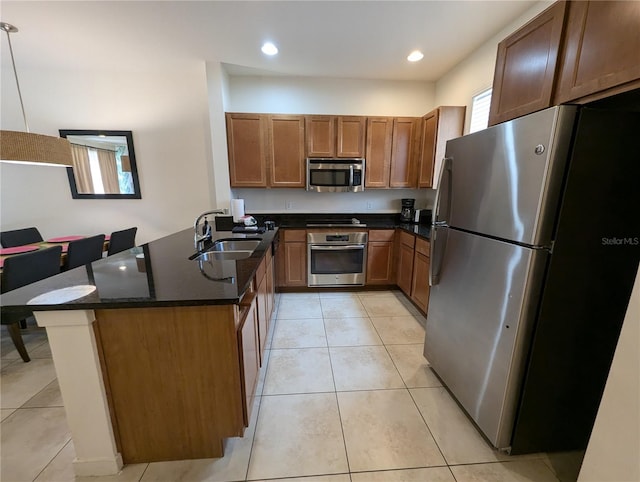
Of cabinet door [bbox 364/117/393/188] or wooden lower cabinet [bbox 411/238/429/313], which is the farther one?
cabinet door [bbox 364/117/393/188]

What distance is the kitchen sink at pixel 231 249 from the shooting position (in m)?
2.19

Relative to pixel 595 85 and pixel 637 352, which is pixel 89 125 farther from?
pixel 637 352

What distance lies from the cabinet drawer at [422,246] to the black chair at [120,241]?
3.54 metres

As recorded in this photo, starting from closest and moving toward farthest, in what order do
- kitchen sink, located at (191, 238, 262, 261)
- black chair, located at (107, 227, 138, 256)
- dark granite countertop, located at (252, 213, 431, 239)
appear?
kitchen sink, located at (191, 238, 262, 261)
black chair, located at (107, 227, 138, 256)
dark granite countertop, located at (252, 213, 431, 239)

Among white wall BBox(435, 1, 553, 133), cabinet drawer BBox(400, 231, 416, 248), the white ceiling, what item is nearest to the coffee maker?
cabinet drawer BBox(400, 231, 416, 248)

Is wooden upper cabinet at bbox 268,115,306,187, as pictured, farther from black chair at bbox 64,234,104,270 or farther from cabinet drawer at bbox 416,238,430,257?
black chair at bbox 64,234,104,270

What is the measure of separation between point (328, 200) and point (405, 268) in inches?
59.2

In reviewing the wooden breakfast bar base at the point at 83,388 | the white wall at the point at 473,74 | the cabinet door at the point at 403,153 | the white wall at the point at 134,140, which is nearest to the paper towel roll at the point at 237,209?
the white wall at the point at 134,140

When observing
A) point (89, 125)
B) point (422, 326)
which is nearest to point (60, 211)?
point (89, 125)

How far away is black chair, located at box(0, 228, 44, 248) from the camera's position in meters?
3.07

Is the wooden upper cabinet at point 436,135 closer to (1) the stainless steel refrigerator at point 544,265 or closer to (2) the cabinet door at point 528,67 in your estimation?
(2) the cabinet door at point 528,67

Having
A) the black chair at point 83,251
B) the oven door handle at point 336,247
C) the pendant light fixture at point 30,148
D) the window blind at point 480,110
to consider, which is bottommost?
the oven door handle at point 336,247

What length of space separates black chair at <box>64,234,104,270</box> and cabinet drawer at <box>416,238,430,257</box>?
3.53 m

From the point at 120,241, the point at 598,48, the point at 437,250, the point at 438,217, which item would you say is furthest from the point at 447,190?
the point at 120,241
